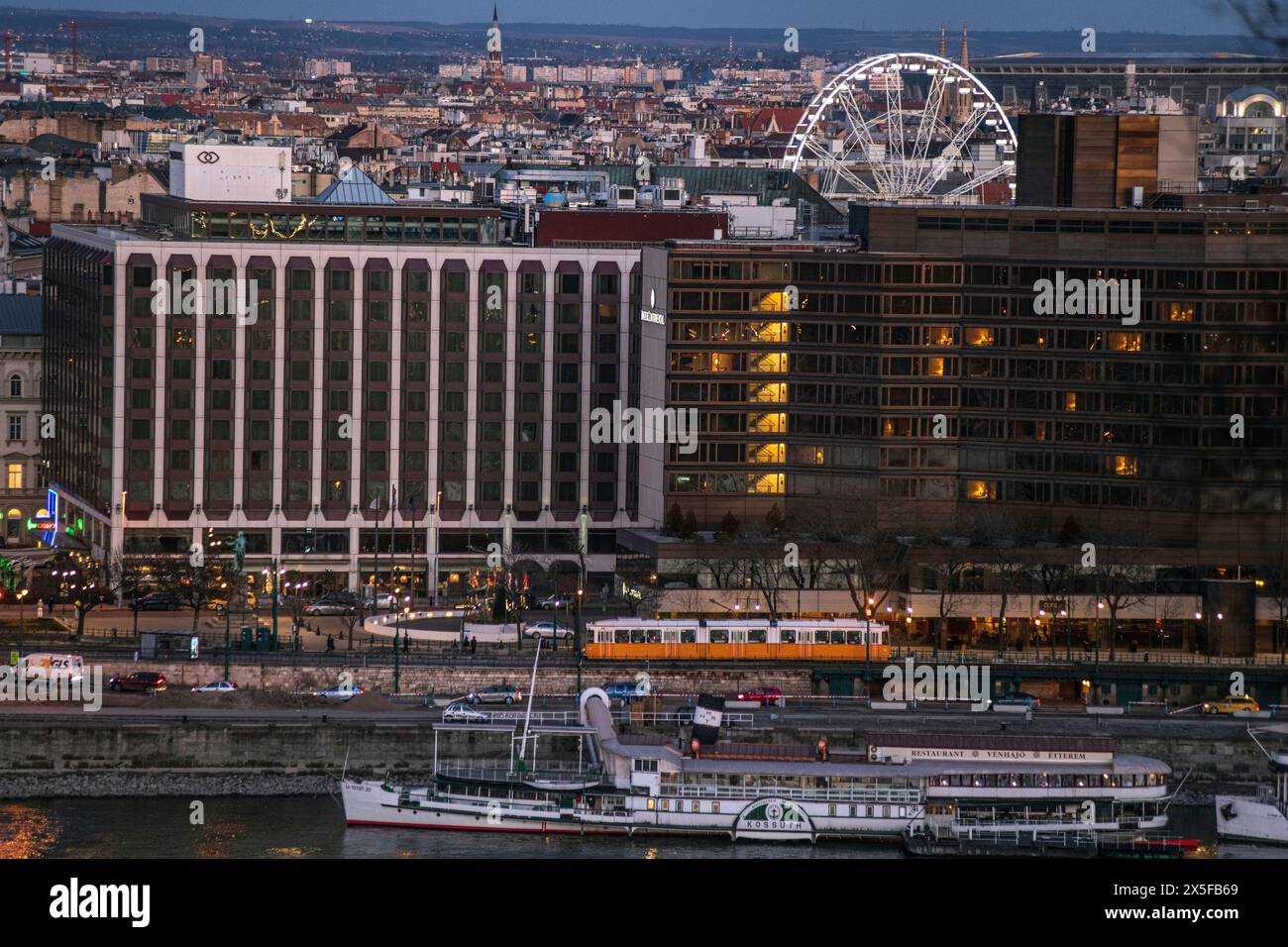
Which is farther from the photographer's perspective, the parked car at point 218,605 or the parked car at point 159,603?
the parked car at point 159,603

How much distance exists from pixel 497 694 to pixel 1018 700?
33.7ft

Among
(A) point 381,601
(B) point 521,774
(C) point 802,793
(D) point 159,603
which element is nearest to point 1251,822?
(C) point 802,793

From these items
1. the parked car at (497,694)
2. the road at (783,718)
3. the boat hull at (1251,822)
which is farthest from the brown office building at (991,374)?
the boat hull at (1251,822)

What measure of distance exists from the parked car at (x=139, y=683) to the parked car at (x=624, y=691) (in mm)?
8814

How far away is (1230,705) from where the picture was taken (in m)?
53.9

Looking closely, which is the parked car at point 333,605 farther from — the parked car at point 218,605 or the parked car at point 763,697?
the parked car at point 763,697

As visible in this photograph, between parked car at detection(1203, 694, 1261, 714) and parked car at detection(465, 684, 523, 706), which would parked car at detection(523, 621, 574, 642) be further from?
parked car at detection(1203, 694, 1261, 714)

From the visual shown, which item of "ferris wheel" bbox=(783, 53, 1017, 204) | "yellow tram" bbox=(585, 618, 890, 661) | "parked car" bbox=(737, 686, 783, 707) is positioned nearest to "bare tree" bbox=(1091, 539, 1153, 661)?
"yellow tram" bbox=(585, 618, 890, 661)

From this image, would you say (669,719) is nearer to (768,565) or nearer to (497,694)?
(497,694)

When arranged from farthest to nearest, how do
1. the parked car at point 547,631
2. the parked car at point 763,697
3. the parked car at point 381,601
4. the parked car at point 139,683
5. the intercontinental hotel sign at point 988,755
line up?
1. the parked car at point 381,601
2. the parked car at point 547,631
3. the parked car at point 763,697
4. the parked car at point 139,683
5. the intercontinental hotel sign at point 988,755

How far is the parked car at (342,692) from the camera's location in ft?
175

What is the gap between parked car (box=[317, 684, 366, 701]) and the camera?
2096 inches

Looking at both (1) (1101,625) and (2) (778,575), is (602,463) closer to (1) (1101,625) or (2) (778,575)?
(2) (778,575)

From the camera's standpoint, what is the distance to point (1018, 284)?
61.3 meters
